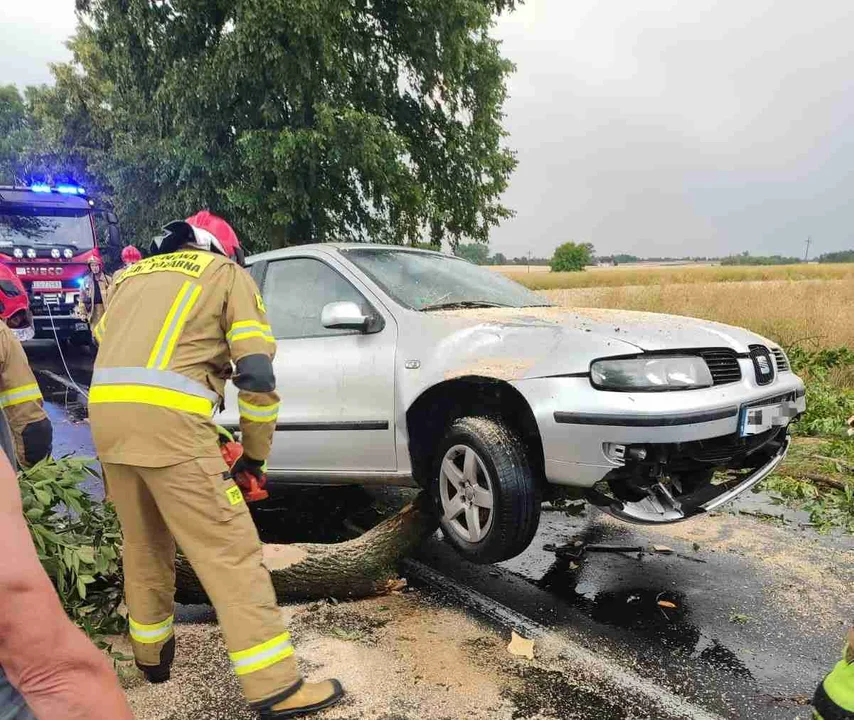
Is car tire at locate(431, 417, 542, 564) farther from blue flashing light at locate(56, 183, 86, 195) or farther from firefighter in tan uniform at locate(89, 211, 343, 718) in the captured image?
blue flashing light at locate(56, 183, 86, 195)

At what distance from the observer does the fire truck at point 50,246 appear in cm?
1204

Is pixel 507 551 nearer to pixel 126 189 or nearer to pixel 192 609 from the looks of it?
pixel 192 609

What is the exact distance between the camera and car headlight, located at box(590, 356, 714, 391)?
9.04 ft

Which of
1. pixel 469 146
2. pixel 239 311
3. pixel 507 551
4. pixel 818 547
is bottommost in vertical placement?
pixel 818 547

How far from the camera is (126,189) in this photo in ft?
47.1

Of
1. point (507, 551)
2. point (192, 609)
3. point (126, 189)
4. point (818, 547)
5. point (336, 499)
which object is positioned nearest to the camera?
point (507, 551)

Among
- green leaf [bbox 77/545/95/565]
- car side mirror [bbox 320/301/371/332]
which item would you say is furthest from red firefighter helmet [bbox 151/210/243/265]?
green leaf [bbox 77/545/95/565]

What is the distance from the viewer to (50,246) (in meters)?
12.5

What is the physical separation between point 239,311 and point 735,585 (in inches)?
105

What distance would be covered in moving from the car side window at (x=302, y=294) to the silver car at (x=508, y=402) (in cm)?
1

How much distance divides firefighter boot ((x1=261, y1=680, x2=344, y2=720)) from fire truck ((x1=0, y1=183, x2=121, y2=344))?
11.0 metres

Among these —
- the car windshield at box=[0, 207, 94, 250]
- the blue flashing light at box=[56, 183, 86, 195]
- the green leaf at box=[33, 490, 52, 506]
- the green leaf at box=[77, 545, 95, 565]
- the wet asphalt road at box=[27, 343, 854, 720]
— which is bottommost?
the wet asphalt road at box=[27, 343, 854, 720]

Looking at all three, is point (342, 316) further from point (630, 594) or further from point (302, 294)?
point (630, 594)

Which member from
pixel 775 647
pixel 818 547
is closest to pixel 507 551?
pixel 775 647
